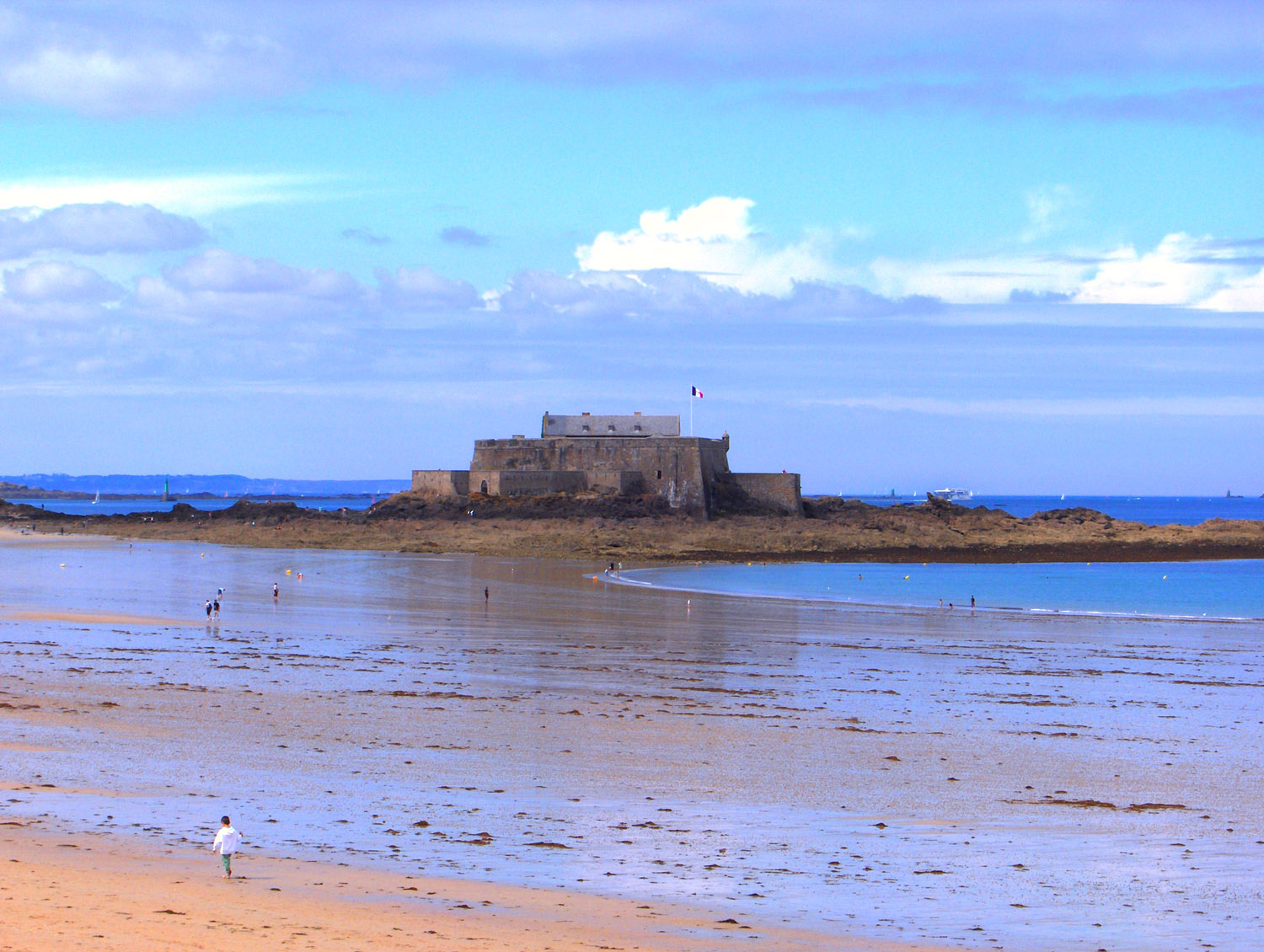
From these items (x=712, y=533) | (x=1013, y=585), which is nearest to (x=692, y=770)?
(x=1013, y=585)

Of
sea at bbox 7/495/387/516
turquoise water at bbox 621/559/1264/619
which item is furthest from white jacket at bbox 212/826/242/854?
sea at bbox 7/495/387/516

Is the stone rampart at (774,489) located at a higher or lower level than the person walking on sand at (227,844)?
higher

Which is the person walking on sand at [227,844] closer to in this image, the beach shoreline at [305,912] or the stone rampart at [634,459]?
the beach shoreline at [305,912]

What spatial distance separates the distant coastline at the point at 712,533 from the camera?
52312 millimetres

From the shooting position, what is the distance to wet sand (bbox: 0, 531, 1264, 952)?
8766mm

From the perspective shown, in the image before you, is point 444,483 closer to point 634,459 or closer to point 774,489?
point 634,459

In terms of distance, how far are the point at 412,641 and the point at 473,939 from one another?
16.5m

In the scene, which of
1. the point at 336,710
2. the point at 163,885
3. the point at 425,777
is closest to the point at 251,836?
the point at 163,885

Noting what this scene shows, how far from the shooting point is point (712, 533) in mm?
54469

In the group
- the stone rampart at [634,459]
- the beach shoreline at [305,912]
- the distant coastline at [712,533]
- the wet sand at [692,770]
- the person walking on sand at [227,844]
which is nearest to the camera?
the beach shoreline at [305,912]

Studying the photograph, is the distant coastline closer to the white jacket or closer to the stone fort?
the stone fort

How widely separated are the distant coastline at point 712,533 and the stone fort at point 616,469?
143 cm

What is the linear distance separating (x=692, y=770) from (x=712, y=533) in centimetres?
4177

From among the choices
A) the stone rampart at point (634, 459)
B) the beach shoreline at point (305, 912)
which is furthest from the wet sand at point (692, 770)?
the stone rampart at point (634, 459)
